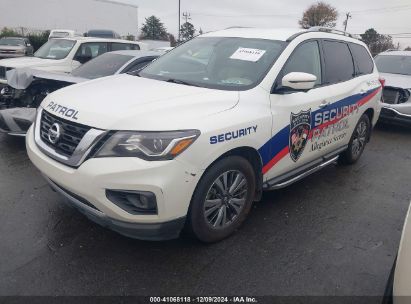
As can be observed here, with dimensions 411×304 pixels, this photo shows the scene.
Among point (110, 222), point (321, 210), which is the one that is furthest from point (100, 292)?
point (321, 210)

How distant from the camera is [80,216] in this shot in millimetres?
3463

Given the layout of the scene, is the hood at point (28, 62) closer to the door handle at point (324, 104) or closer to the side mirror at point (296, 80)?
the door handle at point (324, 104)

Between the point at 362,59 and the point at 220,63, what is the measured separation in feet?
8.24

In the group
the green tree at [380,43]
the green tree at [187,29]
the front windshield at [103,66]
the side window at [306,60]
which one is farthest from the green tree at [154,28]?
the side window at [306,60]

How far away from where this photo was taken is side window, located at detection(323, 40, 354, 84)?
13.6ft

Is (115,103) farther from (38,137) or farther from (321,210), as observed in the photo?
(321,210)

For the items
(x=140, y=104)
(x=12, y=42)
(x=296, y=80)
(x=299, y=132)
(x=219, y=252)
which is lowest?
(x=219, y=252)

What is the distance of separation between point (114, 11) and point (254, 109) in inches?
1993

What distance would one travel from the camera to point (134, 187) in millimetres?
2422

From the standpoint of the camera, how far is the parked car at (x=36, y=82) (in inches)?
203

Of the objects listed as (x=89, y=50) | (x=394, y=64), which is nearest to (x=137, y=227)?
(x=89, y=50)

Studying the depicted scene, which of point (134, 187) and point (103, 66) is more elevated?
point (103, 66)

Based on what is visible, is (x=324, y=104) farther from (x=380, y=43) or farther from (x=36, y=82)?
(x=380, y=43)

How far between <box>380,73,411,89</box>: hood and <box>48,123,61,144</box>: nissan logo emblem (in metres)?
7.06
